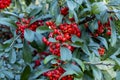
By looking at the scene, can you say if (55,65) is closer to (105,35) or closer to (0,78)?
(105,35)

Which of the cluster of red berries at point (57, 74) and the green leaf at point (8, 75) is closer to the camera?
the cluster of red berries at point (57, 74)

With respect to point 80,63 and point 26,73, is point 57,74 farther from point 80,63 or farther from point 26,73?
point 26,73

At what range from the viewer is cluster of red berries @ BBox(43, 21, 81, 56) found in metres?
1.40

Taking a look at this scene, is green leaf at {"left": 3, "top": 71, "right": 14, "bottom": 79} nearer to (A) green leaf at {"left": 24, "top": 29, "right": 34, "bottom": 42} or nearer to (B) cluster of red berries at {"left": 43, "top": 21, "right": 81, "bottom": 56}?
(A) green leaf at {"left": 24, "top": 29, "right": 34, "bottom": 42}

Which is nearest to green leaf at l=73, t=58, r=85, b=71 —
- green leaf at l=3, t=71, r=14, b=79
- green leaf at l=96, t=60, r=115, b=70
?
green leaf at l=96, t=60, r=115, b=70

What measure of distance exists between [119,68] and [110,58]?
0.07 m

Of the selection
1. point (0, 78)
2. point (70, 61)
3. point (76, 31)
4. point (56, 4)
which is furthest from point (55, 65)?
point (0, 78)

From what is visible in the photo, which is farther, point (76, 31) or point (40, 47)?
point (40, 47)

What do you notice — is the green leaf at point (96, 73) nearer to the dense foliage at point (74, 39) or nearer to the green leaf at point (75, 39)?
the dense foliage at point (74, 39)

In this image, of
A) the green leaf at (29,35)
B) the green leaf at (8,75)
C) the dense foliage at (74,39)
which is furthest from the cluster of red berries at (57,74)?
the green leaf at (8,75)

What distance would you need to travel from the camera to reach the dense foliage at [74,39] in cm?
140

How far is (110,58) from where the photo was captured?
57.9 inches

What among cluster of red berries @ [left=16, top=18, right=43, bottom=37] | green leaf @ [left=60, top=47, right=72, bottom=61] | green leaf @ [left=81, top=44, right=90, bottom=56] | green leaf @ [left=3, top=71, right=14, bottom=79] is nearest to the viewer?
green leaf @ [left=60, top=47, right=72, bottom=61]

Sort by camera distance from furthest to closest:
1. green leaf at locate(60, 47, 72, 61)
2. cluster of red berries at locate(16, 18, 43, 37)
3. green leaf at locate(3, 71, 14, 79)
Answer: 1. green leaf at locate(3, 71, 14, 79)
2. cluster of red berries at locate(16, 18, 43, 37)
3. green leaf at locate(60, 47, 72, 61)
